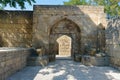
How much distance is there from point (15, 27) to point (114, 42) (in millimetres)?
6668

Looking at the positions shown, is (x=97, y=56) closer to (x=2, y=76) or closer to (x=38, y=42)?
(x=38, y=42)

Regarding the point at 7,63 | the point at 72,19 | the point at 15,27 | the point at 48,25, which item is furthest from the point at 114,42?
the point at 15,27

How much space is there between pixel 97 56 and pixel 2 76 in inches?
254

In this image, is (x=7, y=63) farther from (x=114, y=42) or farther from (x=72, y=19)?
(x=72, y=19)

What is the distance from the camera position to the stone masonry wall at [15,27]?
14766 mm

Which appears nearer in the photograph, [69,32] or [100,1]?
[69,32]

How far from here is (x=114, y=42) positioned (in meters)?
10.9

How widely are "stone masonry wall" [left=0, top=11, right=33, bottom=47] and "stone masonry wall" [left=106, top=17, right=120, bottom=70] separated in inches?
206

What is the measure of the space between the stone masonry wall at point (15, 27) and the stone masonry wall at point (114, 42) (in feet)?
17.1

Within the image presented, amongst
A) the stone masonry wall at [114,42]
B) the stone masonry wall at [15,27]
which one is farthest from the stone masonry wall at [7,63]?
the stone masonry wall at [15,27]

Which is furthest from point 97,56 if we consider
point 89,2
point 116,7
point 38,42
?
point 89,2

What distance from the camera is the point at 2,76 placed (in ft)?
21.2

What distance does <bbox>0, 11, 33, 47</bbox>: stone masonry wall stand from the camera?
1477 cm

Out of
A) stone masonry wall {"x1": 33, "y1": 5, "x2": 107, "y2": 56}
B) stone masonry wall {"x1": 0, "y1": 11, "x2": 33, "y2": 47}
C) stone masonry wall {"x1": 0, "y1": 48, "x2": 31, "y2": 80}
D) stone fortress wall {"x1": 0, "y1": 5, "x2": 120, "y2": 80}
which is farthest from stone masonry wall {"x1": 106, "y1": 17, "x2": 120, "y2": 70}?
stone masonry wall {"x1": 0, "y1": 11, "x2": 33, "y2": 47}
